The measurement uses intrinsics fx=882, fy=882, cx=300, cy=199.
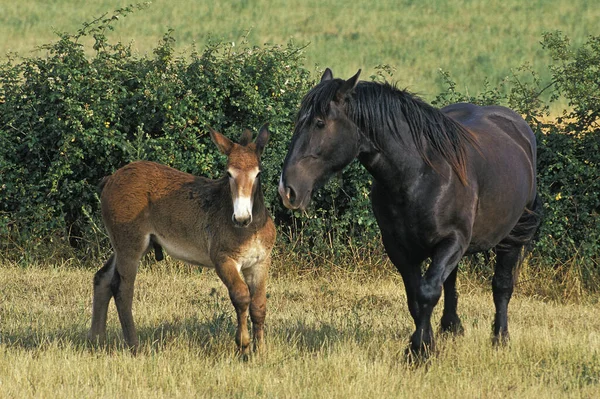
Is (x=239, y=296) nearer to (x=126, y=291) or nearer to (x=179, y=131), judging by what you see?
(x=126, y=291)

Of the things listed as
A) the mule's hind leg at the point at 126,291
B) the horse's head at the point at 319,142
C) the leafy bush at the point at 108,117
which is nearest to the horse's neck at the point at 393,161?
the horse's head at the point at 319,142

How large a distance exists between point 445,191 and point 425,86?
21.5 metres

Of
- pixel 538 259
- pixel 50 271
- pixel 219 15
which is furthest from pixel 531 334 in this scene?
pixel 219 15

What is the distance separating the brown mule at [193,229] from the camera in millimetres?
6512

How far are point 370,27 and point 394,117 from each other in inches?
1176

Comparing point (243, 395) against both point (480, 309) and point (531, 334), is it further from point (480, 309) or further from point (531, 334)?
point (480, 309)

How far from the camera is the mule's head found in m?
6.04

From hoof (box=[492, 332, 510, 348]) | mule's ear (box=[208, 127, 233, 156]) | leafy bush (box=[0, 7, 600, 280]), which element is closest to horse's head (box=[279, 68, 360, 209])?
mule's ear (box=[208, 127, 233, 156])

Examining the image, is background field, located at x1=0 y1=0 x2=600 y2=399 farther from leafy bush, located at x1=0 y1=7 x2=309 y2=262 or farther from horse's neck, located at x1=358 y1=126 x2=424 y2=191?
horse's neck, located at x1=358 y1=126 x2=424 y2=191

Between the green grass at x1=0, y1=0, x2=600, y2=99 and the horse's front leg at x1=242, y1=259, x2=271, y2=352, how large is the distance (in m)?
20.4

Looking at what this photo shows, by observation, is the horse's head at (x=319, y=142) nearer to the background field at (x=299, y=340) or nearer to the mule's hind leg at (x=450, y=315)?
the background field at (x=299, y=340)

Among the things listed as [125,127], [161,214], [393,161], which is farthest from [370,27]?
[393,161]

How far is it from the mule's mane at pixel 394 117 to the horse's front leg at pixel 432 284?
50 centimetres

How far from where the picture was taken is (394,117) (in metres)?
6.10
